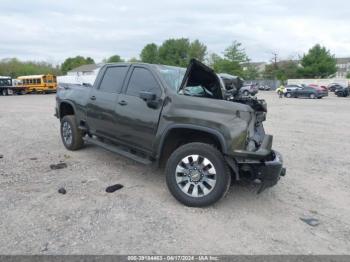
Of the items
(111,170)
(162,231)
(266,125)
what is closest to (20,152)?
(111,170)

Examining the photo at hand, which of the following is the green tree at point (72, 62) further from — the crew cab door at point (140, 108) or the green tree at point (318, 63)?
the crew cab door at point (140, 108)

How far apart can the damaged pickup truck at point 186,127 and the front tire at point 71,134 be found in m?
0.89

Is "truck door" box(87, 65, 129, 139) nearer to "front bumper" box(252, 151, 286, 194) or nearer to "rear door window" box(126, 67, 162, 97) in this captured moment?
"rear door window" box(126, 67, 162, 97)

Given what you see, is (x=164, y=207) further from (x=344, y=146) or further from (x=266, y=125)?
(x=266, y=125)

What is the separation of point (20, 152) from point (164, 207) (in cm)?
422

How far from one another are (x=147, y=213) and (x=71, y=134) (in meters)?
3.48

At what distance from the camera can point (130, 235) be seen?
3.80 metres

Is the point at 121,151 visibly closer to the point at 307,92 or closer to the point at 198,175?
the point at 198,175

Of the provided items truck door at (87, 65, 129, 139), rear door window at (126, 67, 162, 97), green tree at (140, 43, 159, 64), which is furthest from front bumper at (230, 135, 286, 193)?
green tree at (140, 43, 159, 64)

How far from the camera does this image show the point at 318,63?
225ft

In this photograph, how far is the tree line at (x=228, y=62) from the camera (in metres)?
69.0

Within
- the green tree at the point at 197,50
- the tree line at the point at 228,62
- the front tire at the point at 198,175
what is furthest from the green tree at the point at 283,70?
the front tire at the point at 198,175

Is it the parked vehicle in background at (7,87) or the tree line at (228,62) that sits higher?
the tree line at (228,62)

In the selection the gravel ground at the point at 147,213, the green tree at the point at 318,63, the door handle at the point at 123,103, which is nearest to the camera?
the gravel ground at the point at 147,213
